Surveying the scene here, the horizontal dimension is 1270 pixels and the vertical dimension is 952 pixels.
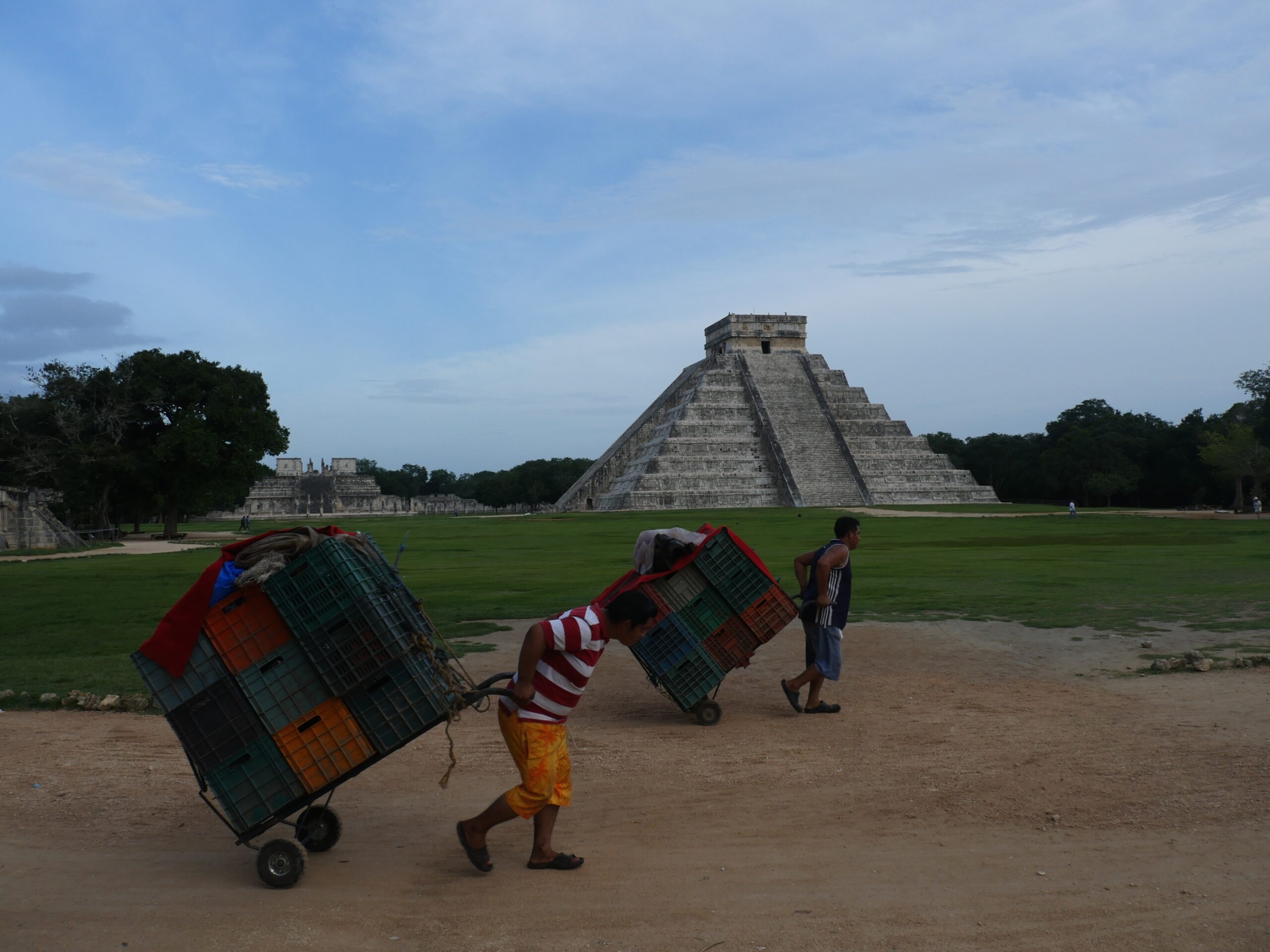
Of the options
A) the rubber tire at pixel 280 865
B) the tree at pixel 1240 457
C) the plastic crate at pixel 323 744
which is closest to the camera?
the rubber tire at pixel 280 865

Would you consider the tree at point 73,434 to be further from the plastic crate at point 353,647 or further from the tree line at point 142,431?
the plastic crate at point 353,647

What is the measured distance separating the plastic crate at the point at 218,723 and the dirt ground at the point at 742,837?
59 cm

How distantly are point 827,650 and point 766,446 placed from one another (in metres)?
51.7

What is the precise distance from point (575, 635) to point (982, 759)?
309cm

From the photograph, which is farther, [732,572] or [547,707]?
[732,572]

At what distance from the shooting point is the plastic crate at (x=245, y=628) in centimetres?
432

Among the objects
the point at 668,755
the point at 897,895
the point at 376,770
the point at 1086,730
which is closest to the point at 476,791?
the point at 376,770

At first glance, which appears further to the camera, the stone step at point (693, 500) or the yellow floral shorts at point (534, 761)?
the stone step at point (693, 500)

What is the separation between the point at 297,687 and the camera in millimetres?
4406

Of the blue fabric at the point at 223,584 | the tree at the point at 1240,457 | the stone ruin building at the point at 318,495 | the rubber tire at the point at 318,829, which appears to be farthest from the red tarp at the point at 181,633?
→ the stone ruin building at the point at 318,495

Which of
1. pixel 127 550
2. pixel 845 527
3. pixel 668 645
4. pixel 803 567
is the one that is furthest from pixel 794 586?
pixel 127 550

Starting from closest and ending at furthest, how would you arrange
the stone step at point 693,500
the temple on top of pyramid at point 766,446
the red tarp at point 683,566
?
the red tarp at point 683,566 → the stone step at point 693,500 → the temple on top of pyramid at point 766,446

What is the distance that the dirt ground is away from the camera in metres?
3.81

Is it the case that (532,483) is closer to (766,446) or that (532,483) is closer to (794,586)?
(766,446)
